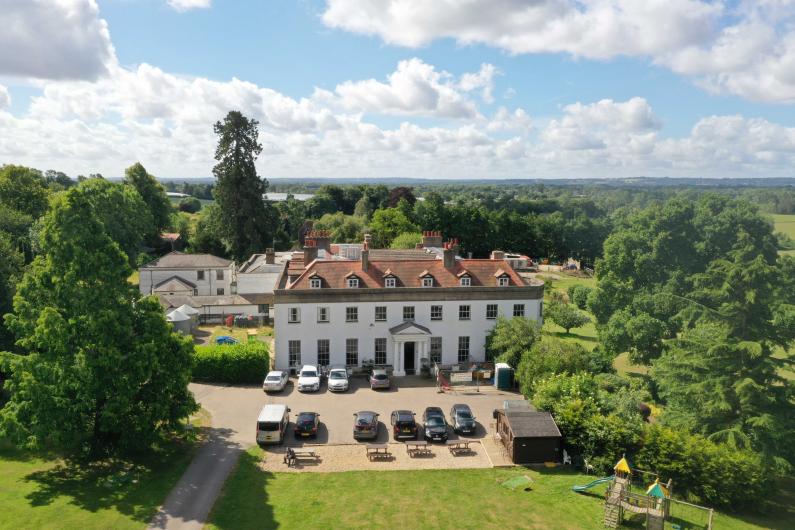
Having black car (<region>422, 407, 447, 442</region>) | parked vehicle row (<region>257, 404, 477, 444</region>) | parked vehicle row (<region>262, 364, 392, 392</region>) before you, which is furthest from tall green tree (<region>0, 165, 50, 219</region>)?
black car (<region>422, 407, 447, 442</region>)

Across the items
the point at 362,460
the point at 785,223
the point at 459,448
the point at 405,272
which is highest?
the point at 785,223

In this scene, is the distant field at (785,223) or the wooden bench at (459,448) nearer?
the wooden bench at (459,448)

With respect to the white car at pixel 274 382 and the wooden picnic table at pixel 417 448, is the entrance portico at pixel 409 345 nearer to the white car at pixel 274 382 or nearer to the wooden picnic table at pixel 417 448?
the white car at pixel 274 382

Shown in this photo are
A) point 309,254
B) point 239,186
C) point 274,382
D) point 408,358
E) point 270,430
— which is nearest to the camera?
point 270,430

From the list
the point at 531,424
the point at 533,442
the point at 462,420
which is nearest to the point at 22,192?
the point at 462,420

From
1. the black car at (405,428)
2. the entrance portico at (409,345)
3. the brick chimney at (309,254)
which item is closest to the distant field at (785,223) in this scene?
the entrance portico at (409,345)

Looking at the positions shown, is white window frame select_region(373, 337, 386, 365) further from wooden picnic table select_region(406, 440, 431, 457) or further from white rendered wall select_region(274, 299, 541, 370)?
wooden picnic table select_region(406, 440, 431, 457)

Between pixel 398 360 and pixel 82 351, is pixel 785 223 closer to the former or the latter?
pixel 398 360
